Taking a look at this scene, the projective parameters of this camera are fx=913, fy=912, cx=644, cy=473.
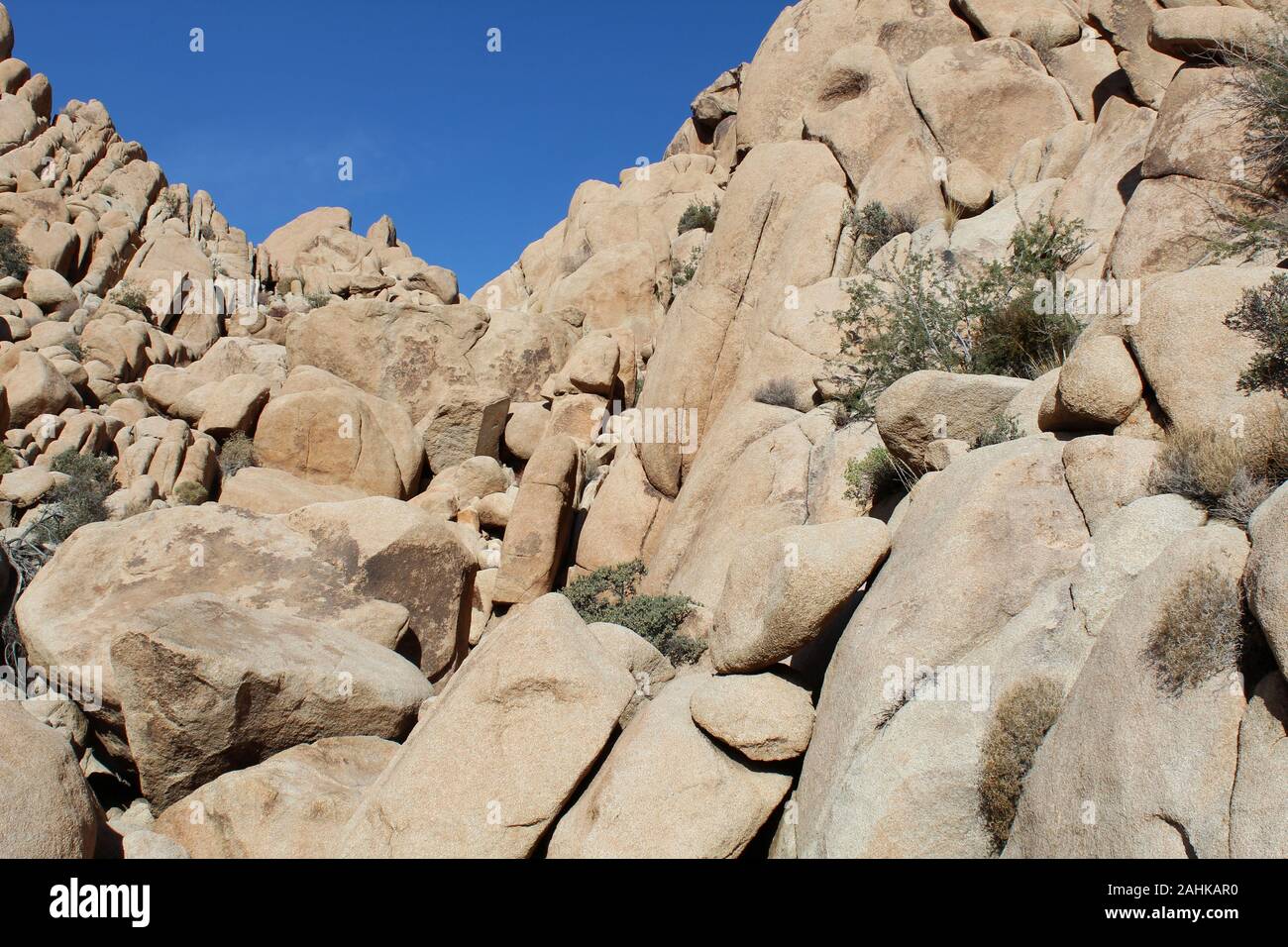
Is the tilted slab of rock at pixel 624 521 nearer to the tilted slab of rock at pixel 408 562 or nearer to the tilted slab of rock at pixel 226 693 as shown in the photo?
the tilted slab of rock at pixel 408 562

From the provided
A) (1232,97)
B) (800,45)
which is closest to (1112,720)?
(1232,97)

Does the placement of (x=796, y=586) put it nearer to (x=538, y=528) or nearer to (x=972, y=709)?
(x=972, y=709)

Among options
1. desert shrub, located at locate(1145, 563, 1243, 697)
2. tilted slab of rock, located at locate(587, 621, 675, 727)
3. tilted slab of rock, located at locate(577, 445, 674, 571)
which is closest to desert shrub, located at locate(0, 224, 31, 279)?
tilted slab of rock, located at locate(577, 445, 674, 571)

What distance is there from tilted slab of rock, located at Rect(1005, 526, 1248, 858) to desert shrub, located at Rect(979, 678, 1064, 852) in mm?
117

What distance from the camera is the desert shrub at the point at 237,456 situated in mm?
19953

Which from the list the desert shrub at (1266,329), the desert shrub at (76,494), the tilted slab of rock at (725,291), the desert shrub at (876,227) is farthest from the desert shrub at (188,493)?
the desert shrub at (1266,329)

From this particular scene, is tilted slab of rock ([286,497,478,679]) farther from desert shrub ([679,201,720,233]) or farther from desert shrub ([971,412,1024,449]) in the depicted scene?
desert shrub ([679,201,720,233])

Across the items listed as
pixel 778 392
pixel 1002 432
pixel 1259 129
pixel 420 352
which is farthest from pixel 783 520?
pixel 420 352

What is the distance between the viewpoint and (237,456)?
65.7 ft

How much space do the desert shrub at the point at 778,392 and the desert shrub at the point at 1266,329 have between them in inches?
302

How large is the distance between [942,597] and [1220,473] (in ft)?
6.40

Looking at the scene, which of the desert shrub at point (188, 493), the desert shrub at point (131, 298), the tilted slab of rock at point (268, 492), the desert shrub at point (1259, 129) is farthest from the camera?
the desert shrub at point (131, 298)

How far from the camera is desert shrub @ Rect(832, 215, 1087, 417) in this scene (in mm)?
10977
